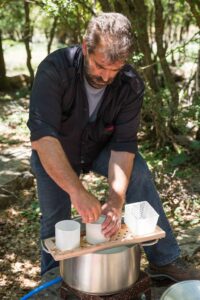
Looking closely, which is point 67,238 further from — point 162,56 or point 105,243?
point 162,56

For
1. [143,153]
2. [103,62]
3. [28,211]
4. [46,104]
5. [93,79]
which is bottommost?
[28,211]

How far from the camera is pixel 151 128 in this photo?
21.9ft

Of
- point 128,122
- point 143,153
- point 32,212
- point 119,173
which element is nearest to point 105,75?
point 128,122

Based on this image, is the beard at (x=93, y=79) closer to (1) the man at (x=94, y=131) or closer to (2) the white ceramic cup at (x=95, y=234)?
(1) the man at (x=94, y=131)

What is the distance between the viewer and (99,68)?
2492 mm

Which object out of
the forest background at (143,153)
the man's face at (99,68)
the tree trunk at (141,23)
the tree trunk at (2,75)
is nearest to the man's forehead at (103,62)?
the man's face at (99,68)

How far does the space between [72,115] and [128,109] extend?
36cm

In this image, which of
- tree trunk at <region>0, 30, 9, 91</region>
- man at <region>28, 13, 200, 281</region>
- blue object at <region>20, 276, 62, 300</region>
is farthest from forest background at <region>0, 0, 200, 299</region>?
tree trunk at <region>0, 30, 9, 91</region>

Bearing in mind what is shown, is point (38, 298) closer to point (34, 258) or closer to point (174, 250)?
point (174, 250)

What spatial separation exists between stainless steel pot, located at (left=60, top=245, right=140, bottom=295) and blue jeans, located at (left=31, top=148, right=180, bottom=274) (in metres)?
0.40

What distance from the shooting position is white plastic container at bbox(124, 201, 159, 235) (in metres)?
2.60

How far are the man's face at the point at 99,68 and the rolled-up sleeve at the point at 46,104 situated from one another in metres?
0.19

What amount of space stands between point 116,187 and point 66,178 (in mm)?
412

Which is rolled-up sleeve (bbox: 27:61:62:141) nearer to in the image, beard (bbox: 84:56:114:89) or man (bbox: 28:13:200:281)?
man (bbox: 28:13:200:281)
